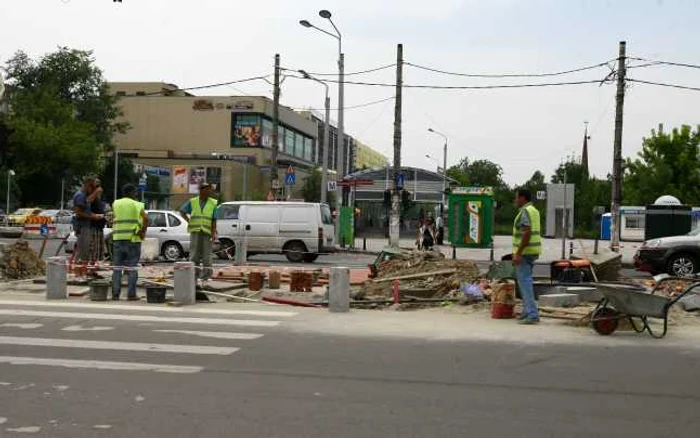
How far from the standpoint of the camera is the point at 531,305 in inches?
403

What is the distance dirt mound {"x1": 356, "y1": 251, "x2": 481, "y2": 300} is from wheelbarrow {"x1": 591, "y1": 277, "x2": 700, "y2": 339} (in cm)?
336

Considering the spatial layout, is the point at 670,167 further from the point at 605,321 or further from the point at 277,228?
the point at 605,321

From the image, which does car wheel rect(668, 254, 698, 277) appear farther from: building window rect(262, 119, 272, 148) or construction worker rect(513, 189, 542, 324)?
building window rect(262, 119, 272, 148)

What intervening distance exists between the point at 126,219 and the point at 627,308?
7436 millimetres

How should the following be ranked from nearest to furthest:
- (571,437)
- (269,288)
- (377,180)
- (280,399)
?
(571,437), (280,399), (269,288), (377,180)

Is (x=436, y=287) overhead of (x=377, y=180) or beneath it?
beneath

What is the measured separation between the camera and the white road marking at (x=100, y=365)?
7157 mm

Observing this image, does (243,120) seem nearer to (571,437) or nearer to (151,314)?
(151,314)

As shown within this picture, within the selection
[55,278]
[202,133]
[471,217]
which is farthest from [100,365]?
[202,133]

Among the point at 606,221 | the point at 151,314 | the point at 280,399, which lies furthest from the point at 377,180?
the point at 280,399

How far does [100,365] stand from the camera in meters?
7.32

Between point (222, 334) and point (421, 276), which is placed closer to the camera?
point (222, 334)

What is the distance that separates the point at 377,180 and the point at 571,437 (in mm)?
42444

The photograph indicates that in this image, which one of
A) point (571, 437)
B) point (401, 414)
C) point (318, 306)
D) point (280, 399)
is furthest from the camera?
point (318, 306)
